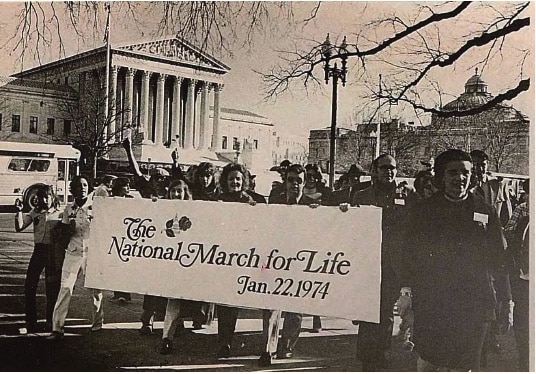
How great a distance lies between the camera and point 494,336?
1.87 metres

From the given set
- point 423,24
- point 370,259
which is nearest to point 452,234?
point 370,259

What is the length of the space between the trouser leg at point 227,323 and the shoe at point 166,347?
19 cm

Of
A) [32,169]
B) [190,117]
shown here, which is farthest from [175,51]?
[32,169]

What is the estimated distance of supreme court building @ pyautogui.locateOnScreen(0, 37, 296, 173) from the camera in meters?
2.00

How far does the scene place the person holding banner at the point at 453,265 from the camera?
183 cm

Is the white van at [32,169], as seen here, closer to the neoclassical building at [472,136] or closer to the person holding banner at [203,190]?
the person holding banner at [203,190]

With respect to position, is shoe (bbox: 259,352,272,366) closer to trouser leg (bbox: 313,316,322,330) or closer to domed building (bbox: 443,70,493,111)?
trouser leg (bbox: 313,316,322,330)

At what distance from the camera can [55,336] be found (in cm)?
213

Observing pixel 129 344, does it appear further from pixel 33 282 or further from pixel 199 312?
pixel 33 282

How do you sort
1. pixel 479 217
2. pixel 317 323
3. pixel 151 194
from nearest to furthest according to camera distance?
pixel 479 217
pixel 317 323
pixel 151 194

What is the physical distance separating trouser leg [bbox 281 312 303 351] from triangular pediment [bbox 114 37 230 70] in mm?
877

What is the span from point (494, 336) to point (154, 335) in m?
1.13

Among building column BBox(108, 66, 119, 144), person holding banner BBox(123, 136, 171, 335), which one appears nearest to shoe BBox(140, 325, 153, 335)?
person holding banner BBox(123, 136, 171, 335)

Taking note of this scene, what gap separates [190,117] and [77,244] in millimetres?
609
